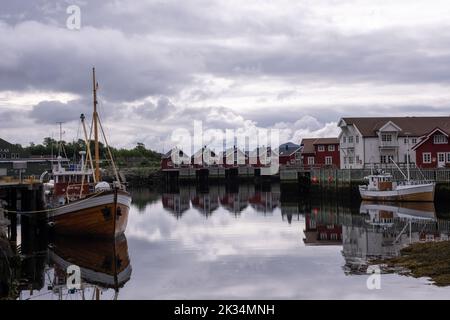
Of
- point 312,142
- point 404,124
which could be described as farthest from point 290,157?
point 404,124

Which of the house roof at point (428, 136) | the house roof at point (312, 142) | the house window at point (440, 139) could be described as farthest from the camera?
the house roof at point (312, 142)

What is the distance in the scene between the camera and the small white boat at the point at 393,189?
54.4m

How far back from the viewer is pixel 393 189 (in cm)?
5788

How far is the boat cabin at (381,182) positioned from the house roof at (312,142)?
125ft

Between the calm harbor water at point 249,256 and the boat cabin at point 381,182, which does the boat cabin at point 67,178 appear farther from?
the boat cabin at point 381,182

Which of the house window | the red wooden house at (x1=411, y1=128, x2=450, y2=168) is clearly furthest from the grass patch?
the house window

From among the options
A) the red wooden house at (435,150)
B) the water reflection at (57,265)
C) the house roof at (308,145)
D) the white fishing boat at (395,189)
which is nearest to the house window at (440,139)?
the red wooden house at (435,150)

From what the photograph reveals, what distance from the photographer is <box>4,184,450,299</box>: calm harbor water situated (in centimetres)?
2177

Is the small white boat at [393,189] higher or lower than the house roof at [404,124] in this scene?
lower

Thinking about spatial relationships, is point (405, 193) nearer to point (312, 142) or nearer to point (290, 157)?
point (312, 142)

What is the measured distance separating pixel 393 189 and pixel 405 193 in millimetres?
1955
